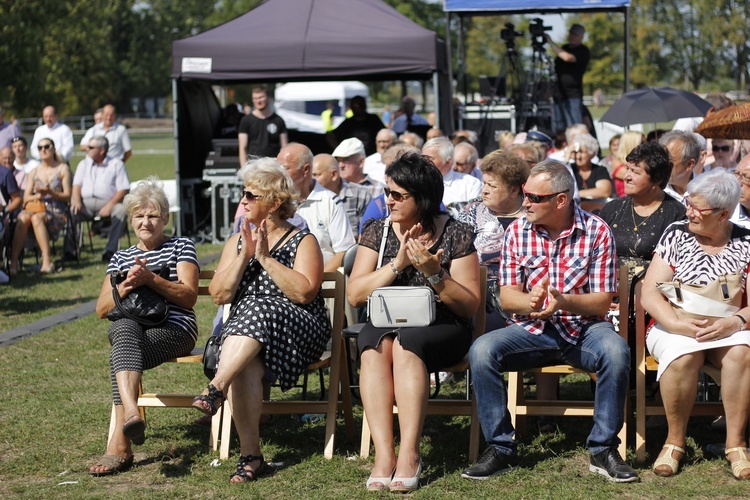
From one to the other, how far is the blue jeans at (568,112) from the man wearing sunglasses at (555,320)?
30.3 feet

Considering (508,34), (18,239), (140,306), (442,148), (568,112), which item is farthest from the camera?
(508,34)

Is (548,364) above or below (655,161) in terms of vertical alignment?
below

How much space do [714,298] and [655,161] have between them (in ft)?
3.51

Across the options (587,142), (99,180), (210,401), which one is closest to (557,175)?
(210,401)

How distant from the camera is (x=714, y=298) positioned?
4.51m

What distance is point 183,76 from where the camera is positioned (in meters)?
12.8

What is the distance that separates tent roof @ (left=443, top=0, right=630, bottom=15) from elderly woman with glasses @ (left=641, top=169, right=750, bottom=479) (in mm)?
8209

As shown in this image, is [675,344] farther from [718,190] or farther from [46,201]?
[46,201]

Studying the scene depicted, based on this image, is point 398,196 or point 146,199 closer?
point 398,196

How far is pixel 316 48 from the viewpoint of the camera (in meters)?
12.3

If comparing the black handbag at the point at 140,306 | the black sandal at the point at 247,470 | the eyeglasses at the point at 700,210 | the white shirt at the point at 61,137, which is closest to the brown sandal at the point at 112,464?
the black sandal at the point at 247,470

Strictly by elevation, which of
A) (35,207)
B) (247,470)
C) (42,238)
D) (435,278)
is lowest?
(247,470)

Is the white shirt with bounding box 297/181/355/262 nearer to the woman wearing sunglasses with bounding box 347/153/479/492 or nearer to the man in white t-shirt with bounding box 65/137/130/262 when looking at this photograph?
the woman wearing sunglasses with bounding box 347/153/479/492

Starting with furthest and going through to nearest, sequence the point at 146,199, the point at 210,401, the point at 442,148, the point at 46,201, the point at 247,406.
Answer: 1. the point at 46,201
2. the point at 442,148
3. the point at 146,199
4. the point at 247,406
5. the point at 210,401
